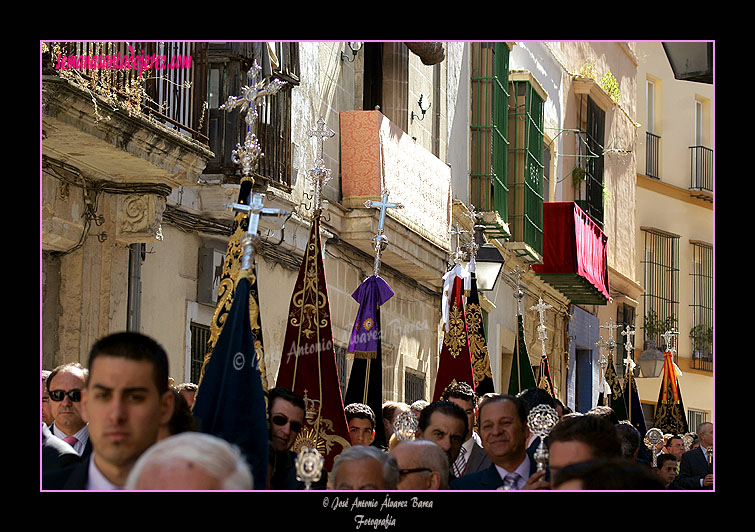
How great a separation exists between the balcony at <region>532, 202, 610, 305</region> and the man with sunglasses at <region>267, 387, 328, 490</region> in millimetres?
16108

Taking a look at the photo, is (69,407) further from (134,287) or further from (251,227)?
(134,287)

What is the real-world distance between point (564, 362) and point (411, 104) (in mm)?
10200

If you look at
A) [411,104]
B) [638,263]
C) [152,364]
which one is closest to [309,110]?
[411,104]

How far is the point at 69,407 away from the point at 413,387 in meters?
11.1

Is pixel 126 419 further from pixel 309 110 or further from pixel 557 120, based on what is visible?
pixel 557 120

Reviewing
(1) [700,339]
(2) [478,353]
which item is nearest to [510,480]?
→ (2) [478,353]

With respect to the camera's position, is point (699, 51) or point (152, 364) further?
point (699, 51)

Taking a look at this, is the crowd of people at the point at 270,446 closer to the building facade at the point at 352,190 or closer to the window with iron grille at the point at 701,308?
the building facade at the point at 352,190

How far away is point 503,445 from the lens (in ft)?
21.4

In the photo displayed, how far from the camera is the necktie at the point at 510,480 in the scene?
6221 mm

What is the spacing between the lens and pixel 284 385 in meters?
8.12
